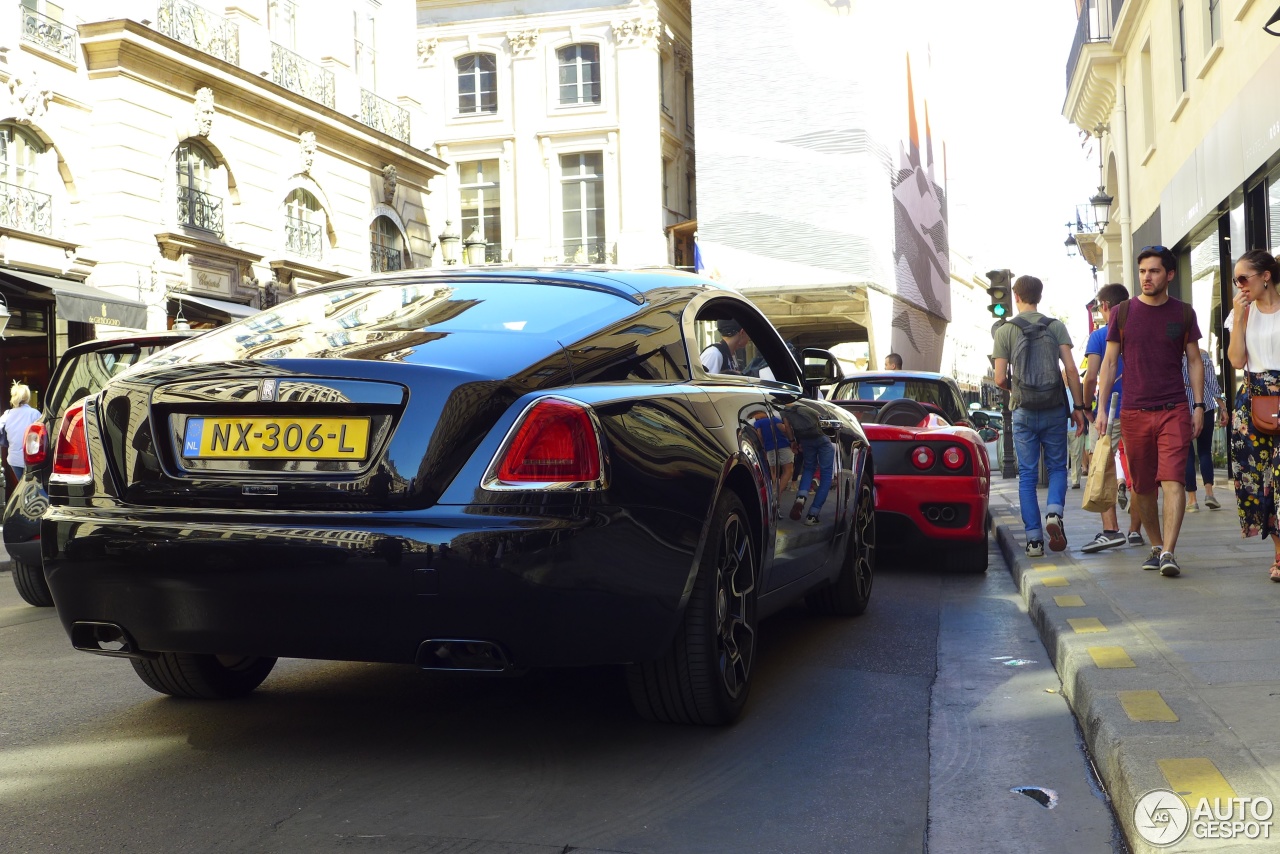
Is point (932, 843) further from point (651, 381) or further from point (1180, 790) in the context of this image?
point (651, 381)

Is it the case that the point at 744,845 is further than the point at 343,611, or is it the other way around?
the point at 343,611

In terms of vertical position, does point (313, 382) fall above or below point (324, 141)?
below

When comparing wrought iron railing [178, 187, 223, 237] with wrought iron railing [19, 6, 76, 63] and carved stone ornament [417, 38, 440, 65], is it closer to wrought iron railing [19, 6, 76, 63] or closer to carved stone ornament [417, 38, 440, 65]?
wrought iron railing [19, 6, 76, 63]

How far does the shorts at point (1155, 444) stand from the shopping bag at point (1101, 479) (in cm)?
39

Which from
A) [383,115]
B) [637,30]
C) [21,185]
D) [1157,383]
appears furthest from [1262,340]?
[637,30]

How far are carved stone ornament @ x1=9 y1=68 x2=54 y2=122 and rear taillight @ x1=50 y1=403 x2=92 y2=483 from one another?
17.4 m

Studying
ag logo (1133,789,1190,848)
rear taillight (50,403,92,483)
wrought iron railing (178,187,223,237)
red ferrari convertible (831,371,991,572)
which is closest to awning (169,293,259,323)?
wrought iron railing (178,187,223,237)

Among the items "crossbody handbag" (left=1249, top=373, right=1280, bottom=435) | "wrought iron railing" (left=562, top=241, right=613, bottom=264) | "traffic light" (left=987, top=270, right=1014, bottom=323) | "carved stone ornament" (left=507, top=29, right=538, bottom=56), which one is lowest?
"crossbody handbag" (left=1249, top=373, right=1280, bottom=435)

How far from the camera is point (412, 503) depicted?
3.77m

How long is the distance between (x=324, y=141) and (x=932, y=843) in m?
26.7

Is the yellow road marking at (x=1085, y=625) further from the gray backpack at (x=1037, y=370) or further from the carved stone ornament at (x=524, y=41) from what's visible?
the carved stone ornament at (x=524, y=41)

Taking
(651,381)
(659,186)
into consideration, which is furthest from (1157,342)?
(659,186)

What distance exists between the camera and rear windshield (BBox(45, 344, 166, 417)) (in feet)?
26.1

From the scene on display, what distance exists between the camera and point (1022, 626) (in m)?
6.85
